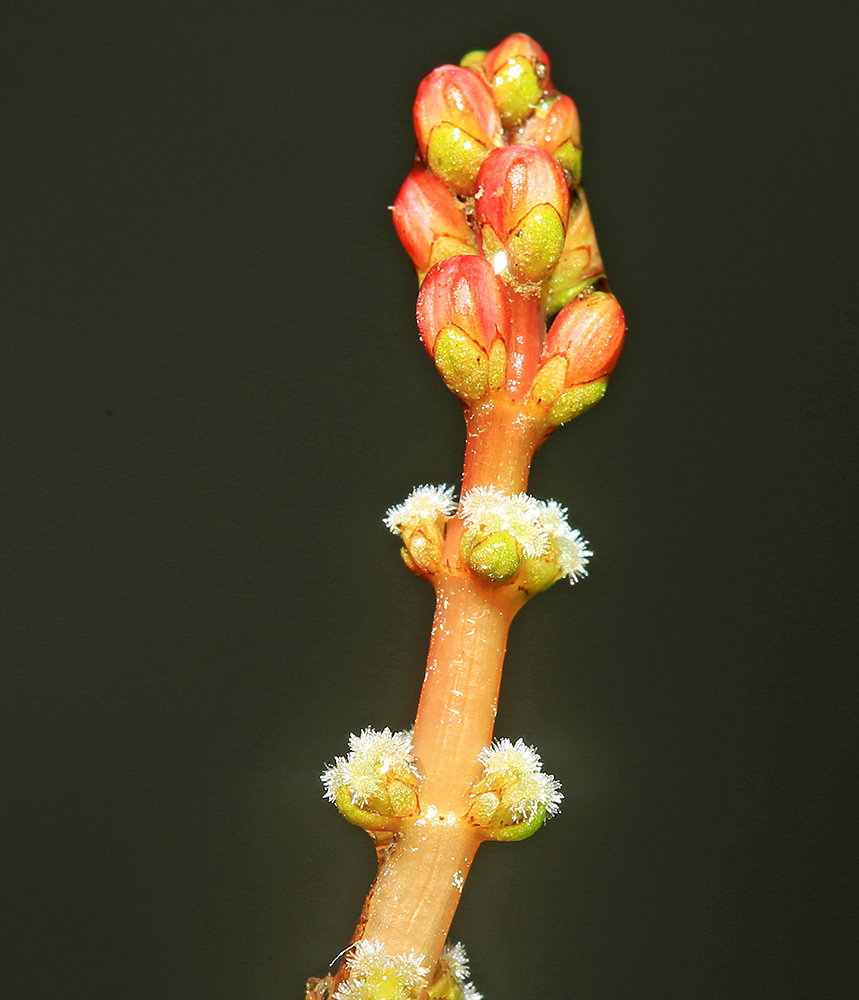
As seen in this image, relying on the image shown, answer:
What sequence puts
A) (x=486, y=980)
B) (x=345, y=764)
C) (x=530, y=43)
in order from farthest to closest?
(x=486, y=980)
(x=530, y=43)
(x=345, y=764)

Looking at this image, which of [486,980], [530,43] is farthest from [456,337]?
[486,980]

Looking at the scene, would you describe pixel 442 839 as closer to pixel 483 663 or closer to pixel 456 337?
pixel 483 663

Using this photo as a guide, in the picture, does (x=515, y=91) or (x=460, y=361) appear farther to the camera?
(x=515, y=91)

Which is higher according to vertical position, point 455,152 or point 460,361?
point 455,152

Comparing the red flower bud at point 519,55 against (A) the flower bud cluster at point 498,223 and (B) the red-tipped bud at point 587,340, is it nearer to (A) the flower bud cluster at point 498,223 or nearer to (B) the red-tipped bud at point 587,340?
(A) the flower bud cluster at point 498,223

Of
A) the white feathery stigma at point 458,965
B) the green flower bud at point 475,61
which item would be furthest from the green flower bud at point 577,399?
the white feathery stigma at point 458,965

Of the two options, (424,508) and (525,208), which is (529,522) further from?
(525,208)

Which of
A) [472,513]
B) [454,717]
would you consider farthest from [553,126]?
[454,717]
